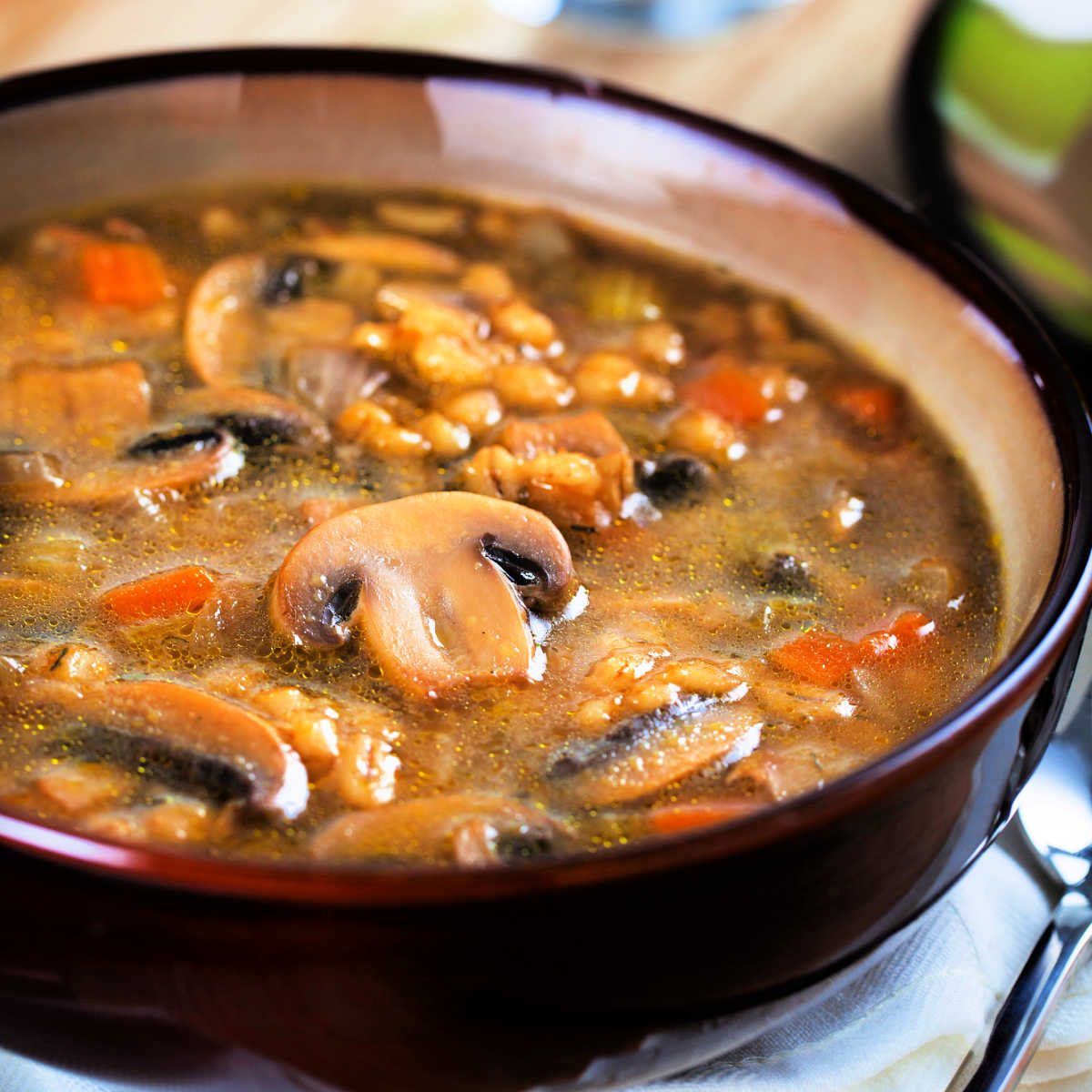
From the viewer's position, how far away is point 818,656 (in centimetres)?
176

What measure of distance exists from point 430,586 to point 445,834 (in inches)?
14.8

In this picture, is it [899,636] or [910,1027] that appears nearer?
[910,1027]

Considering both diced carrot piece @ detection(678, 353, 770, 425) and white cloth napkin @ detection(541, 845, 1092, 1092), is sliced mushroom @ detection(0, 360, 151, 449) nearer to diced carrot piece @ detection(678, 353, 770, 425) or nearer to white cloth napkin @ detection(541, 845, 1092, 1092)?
diced carrot piece @ detection(678, 353, 770, 425)

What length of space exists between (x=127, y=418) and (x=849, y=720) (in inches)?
41.7

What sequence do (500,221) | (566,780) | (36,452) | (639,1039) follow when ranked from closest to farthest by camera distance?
(639,1039) < (566,780) < (36,452) < (500,221)

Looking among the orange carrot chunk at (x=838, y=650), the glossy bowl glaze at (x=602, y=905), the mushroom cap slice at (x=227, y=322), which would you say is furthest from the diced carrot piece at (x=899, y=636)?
the mushroom cap slice at (x=227, y=322)

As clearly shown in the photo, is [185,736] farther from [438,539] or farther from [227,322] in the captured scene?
[227,322]

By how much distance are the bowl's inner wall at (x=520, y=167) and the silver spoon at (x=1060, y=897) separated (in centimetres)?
46

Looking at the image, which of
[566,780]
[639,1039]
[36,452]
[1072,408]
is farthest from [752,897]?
[36,452]

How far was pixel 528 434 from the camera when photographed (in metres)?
2.04

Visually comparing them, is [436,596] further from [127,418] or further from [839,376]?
[839,376]

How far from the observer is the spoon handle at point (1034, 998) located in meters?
1.63

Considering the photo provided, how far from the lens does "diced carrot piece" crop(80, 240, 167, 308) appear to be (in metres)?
2.31

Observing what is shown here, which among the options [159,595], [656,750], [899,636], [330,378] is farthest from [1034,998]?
[330,378]
